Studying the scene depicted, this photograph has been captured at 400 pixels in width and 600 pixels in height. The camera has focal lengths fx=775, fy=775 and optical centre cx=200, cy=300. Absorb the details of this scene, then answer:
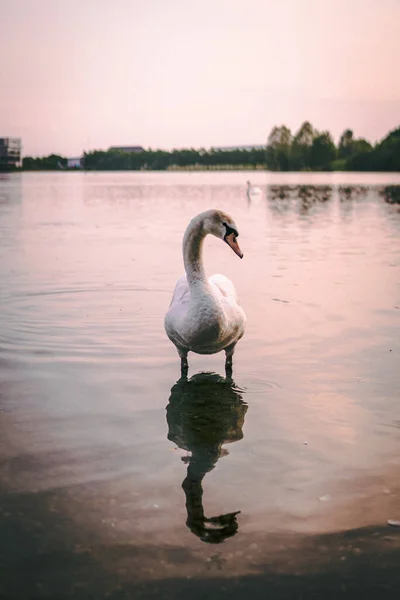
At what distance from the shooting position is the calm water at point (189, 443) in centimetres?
394

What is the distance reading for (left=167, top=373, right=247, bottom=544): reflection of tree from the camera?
4316 millimetres

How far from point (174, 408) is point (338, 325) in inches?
148

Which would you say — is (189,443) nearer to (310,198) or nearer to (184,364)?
(184,364)

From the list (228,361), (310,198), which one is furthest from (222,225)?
(310,198)

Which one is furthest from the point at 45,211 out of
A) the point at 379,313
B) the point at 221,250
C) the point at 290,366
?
the point at 290,366

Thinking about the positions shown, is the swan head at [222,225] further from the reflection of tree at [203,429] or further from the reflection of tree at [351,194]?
the reflection of tree at [351,194]

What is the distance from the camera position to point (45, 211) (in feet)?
109

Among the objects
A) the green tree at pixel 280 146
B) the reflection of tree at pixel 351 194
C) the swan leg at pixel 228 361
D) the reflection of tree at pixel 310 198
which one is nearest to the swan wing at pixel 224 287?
the swan leg at pixel 228 361

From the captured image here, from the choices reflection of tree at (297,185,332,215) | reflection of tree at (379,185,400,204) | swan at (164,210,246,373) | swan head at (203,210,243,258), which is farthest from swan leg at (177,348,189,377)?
reflection of tree at (379,185,400,204)

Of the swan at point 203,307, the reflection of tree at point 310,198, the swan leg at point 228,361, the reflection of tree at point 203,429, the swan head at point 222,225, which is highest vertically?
the reflection of tree at point 310,198

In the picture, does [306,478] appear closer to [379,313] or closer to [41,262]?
[379,313]

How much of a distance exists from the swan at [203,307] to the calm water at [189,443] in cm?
45

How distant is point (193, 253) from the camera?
708 centimetres

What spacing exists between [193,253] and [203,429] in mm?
1825
